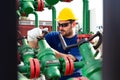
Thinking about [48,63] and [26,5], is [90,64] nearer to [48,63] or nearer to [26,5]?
[48,63]

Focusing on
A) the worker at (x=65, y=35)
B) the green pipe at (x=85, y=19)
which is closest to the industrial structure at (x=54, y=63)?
the worker at (x=65, y=35)

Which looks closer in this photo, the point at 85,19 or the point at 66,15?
the point at 66,15

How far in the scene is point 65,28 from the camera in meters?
2.88

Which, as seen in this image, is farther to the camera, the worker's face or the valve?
the worker's face

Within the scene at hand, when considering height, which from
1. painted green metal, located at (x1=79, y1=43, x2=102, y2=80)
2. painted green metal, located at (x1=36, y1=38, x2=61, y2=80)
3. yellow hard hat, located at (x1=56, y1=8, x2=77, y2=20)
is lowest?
painted green metal, located at (x1=36, y1=38, x2=61, y2=80)

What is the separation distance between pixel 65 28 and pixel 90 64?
1.31 metres

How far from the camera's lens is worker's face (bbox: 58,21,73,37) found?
286cm

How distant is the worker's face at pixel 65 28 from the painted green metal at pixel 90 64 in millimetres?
1117

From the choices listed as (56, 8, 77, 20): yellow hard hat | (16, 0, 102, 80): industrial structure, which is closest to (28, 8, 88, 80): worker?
(56, 8, 77, 20): yellow hard hat

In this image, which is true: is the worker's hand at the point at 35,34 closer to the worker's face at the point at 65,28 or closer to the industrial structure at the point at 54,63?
the industrial structure at the point at 54,63

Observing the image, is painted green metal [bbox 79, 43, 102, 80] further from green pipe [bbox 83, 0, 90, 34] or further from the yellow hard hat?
green pipe [bbox 83, 0, 90, 34]

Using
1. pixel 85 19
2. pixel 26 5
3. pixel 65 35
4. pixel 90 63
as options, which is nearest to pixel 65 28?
pixel 65 35

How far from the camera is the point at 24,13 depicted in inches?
121

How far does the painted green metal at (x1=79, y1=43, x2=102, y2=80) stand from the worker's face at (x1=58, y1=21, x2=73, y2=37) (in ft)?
3.67
